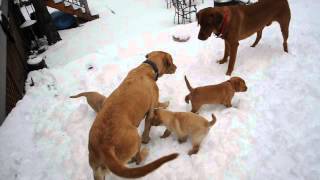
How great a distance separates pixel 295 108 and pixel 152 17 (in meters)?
8.38

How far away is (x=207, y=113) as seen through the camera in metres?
4.76

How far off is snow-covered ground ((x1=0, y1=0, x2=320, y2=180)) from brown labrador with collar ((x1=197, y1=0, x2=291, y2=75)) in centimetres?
68

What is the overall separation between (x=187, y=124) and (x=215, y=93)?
0.87 m

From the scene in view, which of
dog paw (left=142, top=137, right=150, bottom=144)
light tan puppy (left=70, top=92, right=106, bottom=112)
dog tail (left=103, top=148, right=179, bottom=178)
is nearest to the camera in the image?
dog tail (left=103, top=148, right=179, bottom=178)

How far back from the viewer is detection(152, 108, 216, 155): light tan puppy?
151 inches

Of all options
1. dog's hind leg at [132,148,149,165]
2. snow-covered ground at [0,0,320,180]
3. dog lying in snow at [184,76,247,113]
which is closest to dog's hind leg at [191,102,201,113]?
dog lying in snow at [184,76,247,113]

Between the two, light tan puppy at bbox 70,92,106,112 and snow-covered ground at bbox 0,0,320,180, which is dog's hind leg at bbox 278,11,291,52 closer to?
snow-covered ground at bbox 0,0,320,180

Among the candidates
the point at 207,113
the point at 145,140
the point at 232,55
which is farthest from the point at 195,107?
the point at 232,55

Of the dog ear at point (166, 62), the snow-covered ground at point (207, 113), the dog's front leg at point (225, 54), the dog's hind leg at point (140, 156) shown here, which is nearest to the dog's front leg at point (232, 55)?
the snow-covered ground at point (207, 113)

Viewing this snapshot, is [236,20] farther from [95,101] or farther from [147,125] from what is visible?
[95,101]

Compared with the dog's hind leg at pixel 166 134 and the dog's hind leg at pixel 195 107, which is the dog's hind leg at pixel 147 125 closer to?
the dog's hind leg at pixel 166 134

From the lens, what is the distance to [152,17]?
11.8 metres

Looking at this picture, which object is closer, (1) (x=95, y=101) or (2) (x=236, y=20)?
(1) (x=95, y=101)

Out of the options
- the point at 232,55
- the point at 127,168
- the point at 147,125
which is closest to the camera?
the point at 127,168
